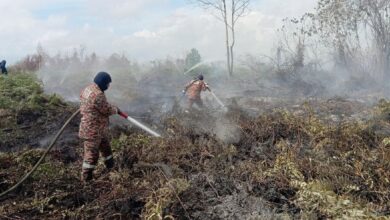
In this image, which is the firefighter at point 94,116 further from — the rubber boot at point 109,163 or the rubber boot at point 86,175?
the rubber boot at point 109,163

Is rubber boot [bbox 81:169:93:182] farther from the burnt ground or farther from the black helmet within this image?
the black helmet

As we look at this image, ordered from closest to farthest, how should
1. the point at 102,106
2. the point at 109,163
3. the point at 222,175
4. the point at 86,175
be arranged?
1. the point at 222,175
2. the point at 86,175
3. the point at 102,106
4. the point at 109,163

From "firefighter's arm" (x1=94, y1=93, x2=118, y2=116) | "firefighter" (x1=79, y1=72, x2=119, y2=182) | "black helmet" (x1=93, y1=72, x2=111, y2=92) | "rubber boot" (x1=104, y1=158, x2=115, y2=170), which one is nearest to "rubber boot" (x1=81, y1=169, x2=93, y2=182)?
"firefighter" (x1=79, y1=72, x2=119, y2=182)

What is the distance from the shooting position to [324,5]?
20453mm

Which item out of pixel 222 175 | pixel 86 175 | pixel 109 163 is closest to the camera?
pixel 222 175

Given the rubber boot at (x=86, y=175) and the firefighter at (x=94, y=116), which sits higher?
the firefighter at (x=94, y=116)

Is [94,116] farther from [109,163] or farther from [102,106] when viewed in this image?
[109,163]

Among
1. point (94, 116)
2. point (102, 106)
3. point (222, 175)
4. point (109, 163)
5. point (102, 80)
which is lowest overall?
point (222, 175)

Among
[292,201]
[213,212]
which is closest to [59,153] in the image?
[213,212]

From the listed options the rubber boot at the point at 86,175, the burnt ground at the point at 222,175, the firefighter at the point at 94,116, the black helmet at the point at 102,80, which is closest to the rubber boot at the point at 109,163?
the burnt ground at the point at 222,175

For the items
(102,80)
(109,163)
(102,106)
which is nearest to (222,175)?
(109,163)

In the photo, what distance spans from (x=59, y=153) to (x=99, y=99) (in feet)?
6.45

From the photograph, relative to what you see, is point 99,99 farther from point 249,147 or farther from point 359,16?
point 359,16

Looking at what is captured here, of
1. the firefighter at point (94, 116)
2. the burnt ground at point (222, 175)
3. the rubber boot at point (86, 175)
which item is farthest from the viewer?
the firefighter at point (94, 116)
